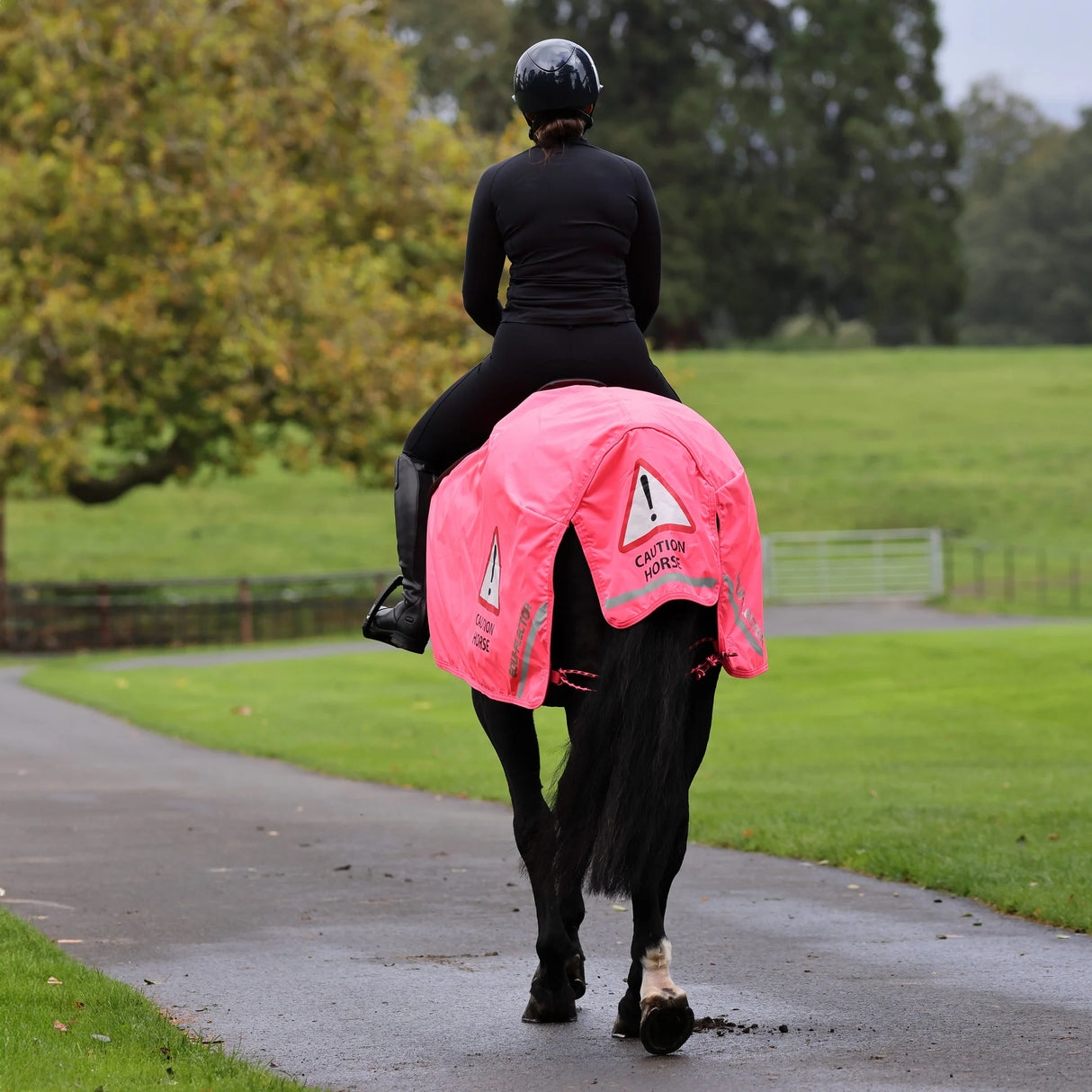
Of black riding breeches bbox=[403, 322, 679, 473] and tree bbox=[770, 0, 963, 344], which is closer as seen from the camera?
black riding breeches bbox=[403, 322, 679, 473]

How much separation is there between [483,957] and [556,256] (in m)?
2.41

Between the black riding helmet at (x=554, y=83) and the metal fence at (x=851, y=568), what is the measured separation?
29.3 meters

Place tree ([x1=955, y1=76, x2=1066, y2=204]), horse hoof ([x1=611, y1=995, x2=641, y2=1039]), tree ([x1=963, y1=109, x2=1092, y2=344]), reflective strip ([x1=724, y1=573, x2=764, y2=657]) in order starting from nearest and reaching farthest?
1. reflective strip ([x1=724, y1=573, x2=764, y2=657])
2. horse hoof ([x1=611, y1=995, x2=641, y2=1039])
3. tree ([x1=963, y1=109, x2=1092, y2=344])
4. tree ([x1=955, y1=76, x2=1066, y2=204])

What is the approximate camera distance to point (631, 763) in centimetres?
439

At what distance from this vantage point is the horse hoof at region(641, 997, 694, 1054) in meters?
4.46

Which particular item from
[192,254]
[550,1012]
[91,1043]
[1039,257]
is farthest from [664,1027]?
[1039,257]

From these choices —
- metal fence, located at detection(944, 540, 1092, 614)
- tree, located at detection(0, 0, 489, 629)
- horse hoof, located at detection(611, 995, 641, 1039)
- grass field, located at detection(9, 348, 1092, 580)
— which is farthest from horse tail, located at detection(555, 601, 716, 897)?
metal fence, located at detection(944, 540, 1092, 614)

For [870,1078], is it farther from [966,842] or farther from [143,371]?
[143,371]

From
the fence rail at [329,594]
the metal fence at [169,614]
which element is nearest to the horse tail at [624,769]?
the metal fence at [169,614]

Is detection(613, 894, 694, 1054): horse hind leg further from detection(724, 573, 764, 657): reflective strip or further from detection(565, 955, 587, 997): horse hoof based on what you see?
detection(724, 573, 764, 657): reflective strip

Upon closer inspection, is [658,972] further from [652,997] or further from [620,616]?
[620,616]

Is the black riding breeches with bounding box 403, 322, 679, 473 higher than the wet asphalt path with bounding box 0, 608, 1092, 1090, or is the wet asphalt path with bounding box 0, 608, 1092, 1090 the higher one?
the black riding breeches with bounding box 403, 322, 679, 473

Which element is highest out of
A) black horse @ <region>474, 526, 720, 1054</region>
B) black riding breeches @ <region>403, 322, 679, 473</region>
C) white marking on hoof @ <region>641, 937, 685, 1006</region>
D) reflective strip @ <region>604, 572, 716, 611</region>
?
black riding breeches @ <region>403, 322, 679, 473</region>

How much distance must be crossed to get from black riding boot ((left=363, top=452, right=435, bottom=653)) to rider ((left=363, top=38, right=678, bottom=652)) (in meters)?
0.02
